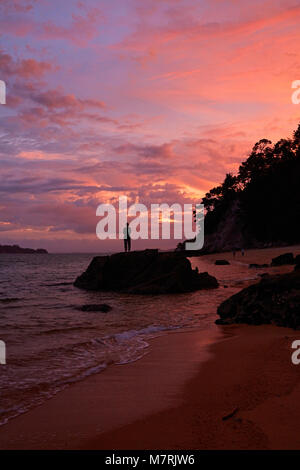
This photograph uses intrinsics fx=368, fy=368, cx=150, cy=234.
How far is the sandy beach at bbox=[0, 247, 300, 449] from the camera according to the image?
143 inches

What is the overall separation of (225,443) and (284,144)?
81.8 m

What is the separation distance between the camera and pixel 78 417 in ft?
14.5

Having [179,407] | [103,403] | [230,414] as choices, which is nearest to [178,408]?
[179,407]

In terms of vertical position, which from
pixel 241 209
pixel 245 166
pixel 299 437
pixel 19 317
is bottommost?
pixel 19 317

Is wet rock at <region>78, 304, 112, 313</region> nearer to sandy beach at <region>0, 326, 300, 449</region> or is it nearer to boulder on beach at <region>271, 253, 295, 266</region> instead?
sandy beach at <region>0, 326, 300, 449</region>

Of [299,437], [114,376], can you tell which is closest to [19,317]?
[114,376]

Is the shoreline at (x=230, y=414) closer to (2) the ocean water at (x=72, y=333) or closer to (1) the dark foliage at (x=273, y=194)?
(2) the ocean water at (x=72, y=333)

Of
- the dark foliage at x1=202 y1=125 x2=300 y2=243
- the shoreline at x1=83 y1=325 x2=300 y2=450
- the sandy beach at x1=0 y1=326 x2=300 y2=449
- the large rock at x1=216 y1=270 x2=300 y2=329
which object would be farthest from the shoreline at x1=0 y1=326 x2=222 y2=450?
the dark foliage at x1=202 y1=125 x2=300 y2=243

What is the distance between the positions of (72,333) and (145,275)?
1163 centimetres

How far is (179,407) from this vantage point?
4523mm

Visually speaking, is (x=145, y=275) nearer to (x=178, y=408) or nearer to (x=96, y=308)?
(x=96, y=308)

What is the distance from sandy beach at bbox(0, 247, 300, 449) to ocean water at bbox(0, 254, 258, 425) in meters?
0.56

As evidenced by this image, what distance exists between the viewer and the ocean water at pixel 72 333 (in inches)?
235
